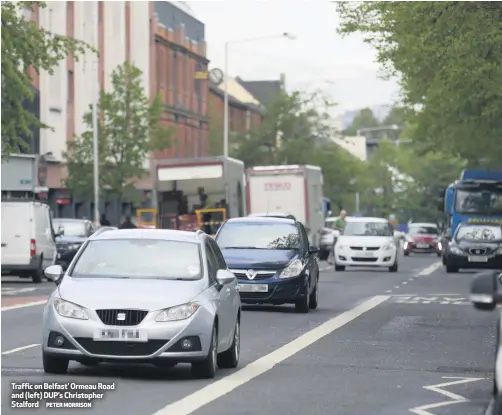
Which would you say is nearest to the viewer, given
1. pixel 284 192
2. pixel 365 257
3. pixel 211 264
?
pixel 211 264

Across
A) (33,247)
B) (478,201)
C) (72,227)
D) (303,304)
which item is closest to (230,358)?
(303,304)

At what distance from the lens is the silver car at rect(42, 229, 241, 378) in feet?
46.5

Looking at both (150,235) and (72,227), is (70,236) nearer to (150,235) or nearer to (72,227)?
(72,227)

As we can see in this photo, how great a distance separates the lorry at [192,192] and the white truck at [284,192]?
4037 mm

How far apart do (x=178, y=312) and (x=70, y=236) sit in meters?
33.0

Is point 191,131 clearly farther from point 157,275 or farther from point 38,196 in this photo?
point 157,275

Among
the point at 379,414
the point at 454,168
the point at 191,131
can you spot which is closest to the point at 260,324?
the point at 379,414

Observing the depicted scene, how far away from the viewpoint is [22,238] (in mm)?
39469

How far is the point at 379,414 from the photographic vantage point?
12000 mm

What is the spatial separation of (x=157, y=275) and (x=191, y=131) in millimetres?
80313

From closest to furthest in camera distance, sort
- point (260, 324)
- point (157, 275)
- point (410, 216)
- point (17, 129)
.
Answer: point (157, 275)
point (260, 324)
point (17, 129)
point (410, 216)

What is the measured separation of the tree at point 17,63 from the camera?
Answer: 1345 inches

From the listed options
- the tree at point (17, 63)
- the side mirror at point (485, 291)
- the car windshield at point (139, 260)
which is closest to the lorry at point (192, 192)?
the tree at point (17, 63)

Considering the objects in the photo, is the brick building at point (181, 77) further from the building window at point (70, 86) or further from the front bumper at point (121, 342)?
the front bumper at point (121, 342)
